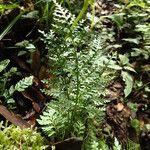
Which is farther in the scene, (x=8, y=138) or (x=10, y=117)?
(x=10, y=117)

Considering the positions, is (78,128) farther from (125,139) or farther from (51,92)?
(125,139)

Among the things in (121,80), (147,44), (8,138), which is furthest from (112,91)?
(8,138)

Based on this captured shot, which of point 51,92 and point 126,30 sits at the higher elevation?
point 51,92

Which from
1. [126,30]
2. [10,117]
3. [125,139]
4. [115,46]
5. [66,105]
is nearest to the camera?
[66,105]

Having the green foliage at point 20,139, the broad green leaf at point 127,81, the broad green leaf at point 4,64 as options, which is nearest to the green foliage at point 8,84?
the broad green leaf at point 4,64

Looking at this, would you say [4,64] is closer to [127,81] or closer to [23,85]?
[23,85]

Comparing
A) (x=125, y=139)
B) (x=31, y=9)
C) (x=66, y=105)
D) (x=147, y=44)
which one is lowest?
(x=125, y=139)

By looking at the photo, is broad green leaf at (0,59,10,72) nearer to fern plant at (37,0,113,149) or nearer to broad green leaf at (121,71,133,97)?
fern plant at (37,0,113,149)

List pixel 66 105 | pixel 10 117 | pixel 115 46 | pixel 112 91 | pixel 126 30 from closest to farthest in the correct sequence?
pixel 66 105 < pixel 10 117 < pixel 112 91 < pixel 115 46 < pixel 126 30

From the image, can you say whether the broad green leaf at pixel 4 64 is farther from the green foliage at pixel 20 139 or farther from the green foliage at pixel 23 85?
the green foliage at pixel 20 139
